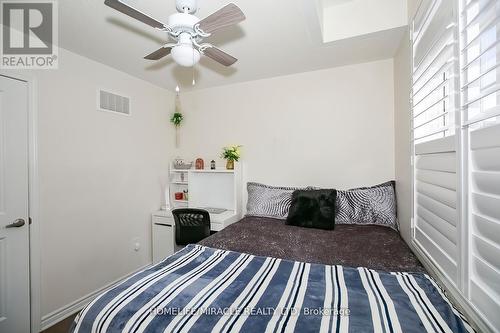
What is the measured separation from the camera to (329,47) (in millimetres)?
2168

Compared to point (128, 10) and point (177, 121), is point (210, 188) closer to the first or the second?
point (177, 121)

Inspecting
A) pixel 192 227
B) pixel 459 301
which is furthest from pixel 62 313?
pixel 459 301

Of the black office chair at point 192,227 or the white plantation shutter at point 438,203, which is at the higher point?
the white plantation shutter at point 438,203

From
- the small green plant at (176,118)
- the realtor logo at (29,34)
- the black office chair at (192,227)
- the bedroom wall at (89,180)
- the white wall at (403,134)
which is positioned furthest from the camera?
the small green plant at (176,118)

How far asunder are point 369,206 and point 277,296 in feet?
5.32

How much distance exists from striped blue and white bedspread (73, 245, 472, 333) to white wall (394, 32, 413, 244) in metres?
0.90

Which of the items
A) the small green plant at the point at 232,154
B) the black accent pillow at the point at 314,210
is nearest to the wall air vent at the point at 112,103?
the small green plant at the point at 232,154

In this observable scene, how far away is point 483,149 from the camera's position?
842 millimetres

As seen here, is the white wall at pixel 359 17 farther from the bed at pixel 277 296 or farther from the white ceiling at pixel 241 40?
the bed at pixel 277 296

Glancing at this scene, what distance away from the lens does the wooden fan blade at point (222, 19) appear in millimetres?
1188

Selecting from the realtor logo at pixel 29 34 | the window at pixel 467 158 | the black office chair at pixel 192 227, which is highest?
the realtor logo at pixel 29 34

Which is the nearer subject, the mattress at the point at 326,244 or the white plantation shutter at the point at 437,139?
the white plantation shutter at the point at 437,139

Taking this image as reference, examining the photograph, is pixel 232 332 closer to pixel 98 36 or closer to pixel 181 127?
pixel 98 36

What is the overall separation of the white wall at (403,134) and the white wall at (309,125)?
0.19 meters
